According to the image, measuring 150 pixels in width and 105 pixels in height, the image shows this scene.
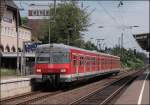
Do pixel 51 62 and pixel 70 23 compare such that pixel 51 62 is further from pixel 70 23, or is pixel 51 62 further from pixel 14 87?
pixel 70 23

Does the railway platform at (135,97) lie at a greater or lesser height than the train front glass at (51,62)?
lesser

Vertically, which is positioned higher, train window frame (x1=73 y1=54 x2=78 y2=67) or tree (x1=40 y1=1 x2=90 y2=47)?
tree (x1=40 y1=1 x2=90 y2=47)

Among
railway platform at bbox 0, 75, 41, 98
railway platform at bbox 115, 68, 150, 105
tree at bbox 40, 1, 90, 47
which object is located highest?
tree at bbox 40, 1, 90, 47

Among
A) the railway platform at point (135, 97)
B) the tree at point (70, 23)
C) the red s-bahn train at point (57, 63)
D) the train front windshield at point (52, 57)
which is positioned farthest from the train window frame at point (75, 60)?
Result: the tree at point (70, 23)

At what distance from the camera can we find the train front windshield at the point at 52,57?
91.3 feet

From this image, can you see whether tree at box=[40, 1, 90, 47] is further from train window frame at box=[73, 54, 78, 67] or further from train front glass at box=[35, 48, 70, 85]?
train front glass at box=[35, 48, 70, 85]

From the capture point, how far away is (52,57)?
28078 mm

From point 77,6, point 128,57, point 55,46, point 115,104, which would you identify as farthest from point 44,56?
point 128,57

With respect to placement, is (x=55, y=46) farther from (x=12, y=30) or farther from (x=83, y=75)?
(x=12, y=30)

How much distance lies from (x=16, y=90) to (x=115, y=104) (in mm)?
6996

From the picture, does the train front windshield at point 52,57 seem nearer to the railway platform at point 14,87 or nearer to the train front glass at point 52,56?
the train front glass at point 52,56

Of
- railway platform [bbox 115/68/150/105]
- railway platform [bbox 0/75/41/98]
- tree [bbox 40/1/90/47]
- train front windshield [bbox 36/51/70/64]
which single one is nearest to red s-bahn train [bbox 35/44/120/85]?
train front windshield [bbox 36/51/70/64]

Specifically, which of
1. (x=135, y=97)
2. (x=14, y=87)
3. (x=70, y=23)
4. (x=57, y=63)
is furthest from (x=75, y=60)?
(x=70, y=23)

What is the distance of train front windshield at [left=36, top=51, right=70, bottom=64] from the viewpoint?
2783 cm
